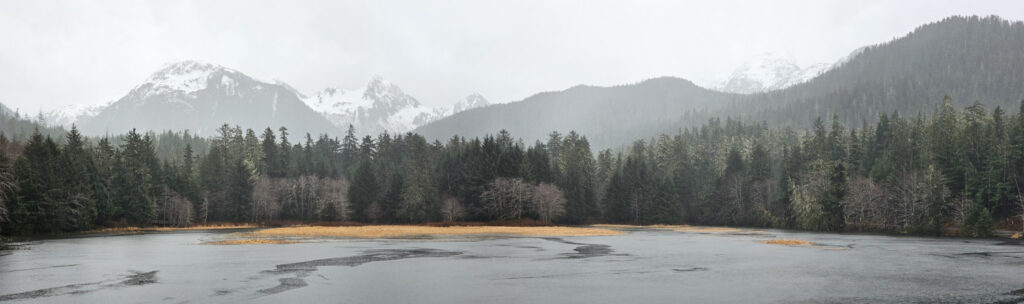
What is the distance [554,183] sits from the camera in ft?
450

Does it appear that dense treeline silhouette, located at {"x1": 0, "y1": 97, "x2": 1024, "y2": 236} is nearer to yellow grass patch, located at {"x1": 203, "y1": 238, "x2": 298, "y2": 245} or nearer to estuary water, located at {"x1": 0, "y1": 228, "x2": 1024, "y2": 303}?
yellow grass patch, located at {"x1": 203, "y1": 238, "x2": 298, "y2": 245}

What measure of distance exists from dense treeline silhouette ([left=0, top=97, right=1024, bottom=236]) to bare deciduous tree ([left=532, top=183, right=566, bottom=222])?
284 millimetres

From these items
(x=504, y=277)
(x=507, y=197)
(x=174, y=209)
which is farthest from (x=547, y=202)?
(x=504, y=277)

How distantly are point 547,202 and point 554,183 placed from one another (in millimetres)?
14415

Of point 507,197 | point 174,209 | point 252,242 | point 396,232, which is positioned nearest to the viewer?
point 252,242

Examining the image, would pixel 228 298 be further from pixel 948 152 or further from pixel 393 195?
pixel 948 152

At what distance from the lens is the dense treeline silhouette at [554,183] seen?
3640 inches

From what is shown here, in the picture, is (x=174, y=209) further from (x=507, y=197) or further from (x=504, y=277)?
(x=504, y=277)

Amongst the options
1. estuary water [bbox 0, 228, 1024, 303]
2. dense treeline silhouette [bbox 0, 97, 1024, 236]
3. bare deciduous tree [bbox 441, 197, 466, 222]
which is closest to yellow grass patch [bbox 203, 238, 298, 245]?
estuary water [bbox 0, 228, 1024, 303]

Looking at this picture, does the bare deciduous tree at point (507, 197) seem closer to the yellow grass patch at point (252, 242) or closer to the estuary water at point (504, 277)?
the yellow grass patch at point (252, 242)

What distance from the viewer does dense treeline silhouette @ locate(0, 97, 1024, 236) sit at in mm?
92444

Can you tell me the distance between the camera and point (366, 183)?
136 meters

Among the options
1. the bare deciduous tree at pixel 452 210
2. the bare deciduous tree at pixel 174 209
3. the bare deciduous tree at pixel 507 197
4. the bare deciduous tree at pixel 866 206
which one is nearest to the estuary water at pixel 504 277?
the bare deciduous tree at pixel 866 206

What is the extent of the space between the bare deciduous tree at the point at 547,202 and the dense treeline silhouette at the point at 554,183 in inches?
11.2
